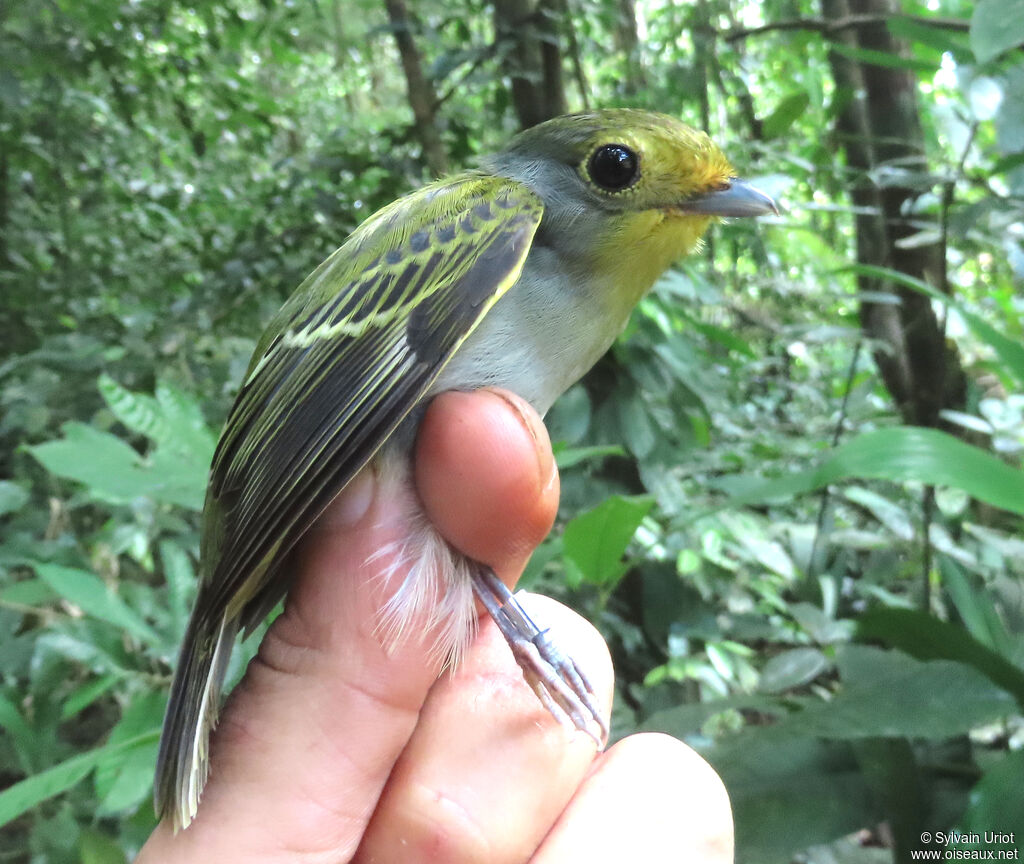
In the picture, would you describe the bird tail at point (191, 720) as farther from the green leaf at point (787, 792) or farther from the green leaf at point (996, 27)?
the green leaf at point (996, 27)

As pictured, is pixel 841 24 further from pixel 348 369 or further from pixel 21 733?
pixel 21 733

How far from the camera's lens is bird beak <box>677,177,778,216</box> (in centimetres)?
138

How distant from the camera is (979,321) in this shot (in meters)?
1.57

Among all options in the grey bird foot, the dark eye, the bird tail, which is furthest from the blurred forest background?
the dark eye

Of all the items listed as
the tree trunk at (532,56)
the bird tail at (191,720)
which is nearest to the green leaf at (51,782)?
the bird tail at (191,720)

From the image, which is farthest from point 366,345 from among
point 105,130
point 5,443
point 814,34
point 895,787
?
point 105,130

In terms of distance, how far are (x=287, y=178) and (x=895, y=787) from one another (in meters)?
3.84

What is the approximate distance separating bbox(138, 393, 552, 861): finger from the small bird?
0.05 meters

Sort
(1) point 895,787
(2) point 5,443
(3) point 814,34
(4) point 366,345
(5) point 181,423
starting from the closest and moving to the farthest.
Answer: (4) point 366,345
(1) point 895,787
(5) point 181,423
(2) point 5,443
(3) point 814,34

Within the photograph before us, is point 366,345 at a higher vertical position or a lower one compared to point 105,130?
lower

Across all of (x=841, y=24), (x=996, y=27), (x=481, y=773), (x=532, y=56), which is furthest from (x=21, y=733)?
(x=841, y=24)

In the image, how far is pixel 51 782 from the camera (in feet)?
4.28

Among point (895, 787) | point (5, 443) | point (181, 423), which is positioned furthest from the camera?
point (5, 443)

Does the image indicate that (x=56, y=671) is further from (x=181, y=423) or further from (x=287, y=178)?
(x=287, y=178)
